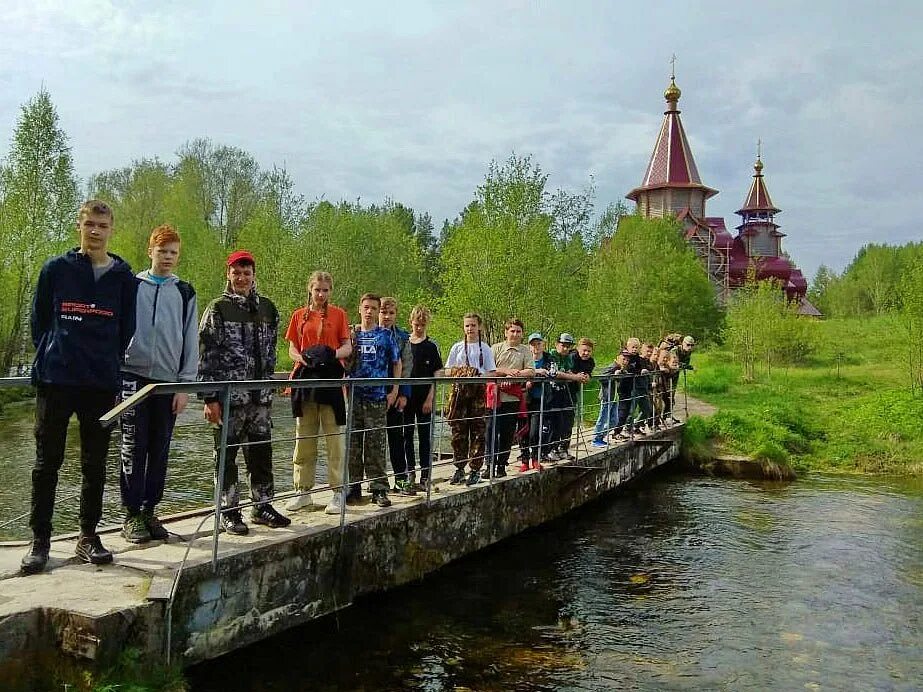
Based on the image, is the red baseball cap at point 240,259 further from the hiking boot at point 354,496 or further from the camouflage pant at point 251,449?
the hiking boot at point 354,496

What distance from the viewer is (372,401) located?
6.60m

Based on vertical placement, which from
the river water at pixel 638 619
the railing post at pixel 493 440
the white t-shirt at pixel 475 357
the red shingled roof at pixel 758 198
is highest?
the red shingled roof at pixel 758 198

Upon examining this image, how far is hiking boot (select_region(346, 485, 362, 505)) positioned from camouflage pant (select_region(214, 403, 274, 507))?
111 centimetres

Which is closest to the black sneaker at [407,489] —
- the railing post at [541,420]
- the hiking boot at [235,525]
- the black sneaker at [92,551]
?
the hiking boot at [235,525]

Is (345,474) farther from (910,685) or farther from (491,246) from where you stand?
(491,246)

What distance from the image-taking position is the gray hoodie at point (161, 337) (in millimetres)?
4875

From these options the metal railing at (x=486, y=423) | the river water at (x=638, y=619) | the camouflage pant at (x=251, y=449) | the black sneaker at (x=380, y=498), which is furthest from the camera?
the black sneaker at (x=380, y=498)

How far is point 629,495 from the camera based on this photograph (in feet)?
38.1

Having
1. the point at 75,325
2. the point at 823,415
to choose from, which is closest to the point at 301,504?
the point at 75,325

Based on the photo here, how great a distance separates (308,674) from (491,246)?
20.7 m

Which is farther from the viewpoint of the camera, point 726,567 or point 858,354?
point 858,354

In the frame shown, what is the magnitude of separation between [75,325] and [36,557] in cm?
130

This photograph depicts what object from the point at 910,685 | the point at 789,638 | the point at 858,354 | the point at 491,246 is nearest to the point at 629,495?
the point at 789,638

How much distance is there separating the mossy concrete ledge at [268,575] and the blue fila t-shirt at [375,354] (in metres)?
1.17
